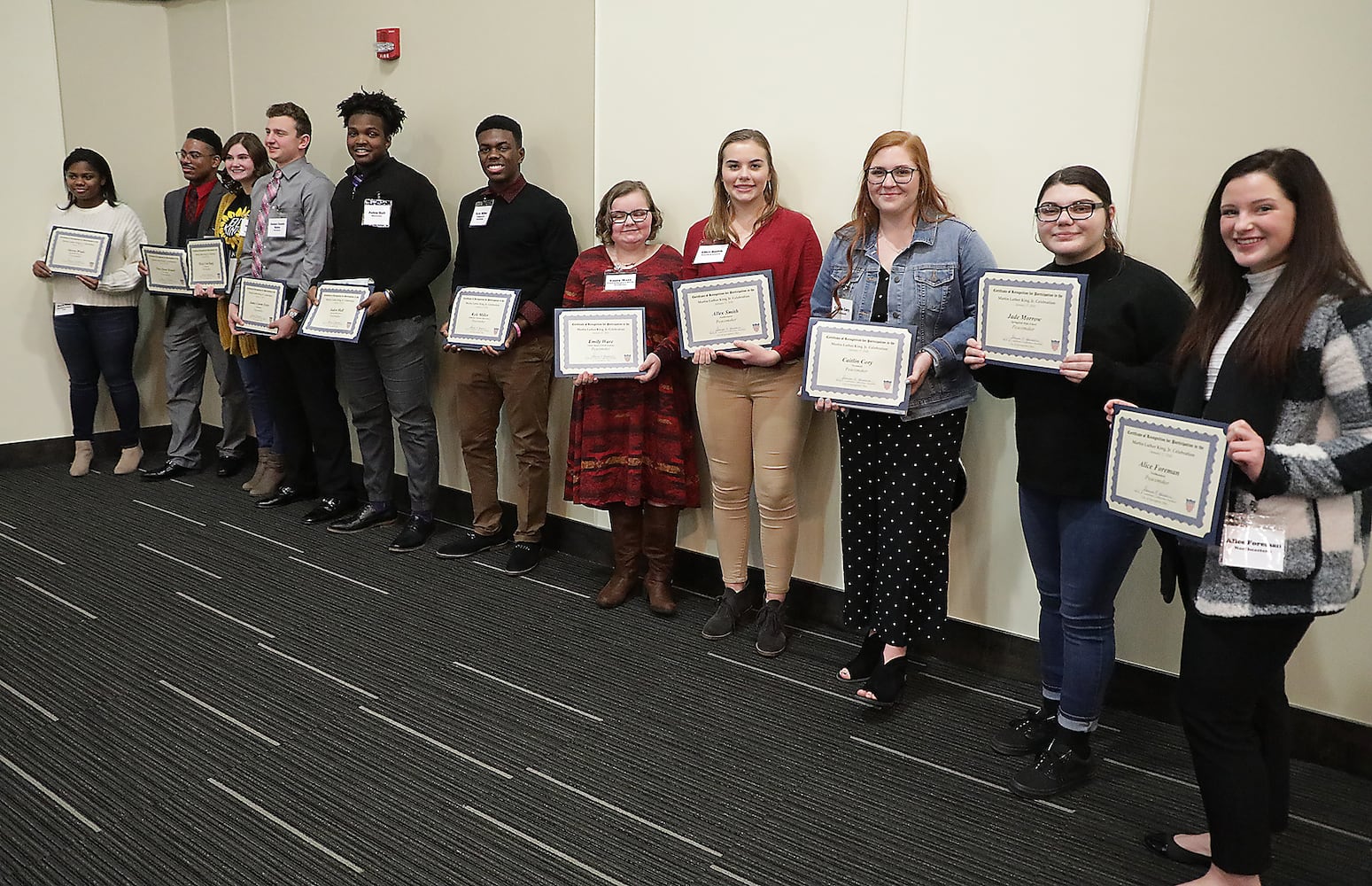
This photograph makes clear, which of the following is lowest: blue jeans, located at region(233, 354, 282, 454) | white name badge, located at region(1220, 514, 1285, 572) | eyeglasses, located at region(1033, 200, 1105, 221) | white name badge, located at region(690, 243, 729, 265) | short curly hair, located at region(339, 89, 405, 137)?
blue jeans, located at region(233, 354, 282, 454)

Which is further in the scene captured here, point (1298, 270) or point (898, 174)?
point (898, 174)

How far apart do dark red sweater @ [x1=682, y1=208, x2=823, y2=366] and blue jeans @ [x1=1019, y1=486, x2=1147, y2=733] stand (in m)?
0.90

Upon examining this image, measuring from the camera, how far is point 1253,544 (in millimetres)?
1664

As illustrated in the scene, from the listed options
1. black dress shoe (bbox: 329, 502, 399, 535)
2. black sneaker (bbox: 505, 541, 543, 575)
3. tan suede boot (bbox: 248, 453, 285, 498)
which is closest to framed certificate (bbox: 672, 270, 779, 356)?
black sneaker (bbox: 505, 541, 543, 575)

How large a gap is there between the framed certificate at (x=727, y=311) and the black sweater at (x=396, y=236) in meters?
1.41

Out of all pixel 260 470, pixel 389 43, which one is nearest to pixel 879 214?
pixel 389 43

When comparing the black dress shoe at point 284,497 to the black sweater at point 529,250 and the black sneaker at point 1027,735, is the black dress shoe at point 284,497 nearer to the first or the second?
the black sweater at point 529,250

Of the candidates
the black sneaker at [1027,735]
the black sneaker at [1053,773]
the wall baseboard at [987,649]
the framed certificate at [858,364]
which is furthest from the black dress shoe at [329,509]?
the black sneaker at [1053,773]

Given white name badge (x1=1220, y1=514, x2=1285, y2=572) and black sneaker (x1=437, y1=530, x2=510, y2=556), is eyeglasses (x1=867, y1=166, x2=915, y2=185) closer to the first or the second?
white name badge (x1=1220, y1=514, x2=1285, y2=572)

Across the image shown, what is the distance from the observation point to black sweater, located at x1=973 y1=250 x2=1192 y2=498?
6.96 feet

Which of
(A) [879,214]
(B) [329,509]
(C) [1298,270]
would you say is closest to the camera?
(C) [1298,270]

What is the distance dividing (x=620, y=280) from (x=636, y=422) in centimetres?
50

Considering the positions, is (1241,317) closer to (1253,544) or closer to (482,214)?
(1253,544)

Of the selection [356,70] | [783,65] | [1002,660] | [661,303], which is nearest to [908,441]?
[1002,660]
